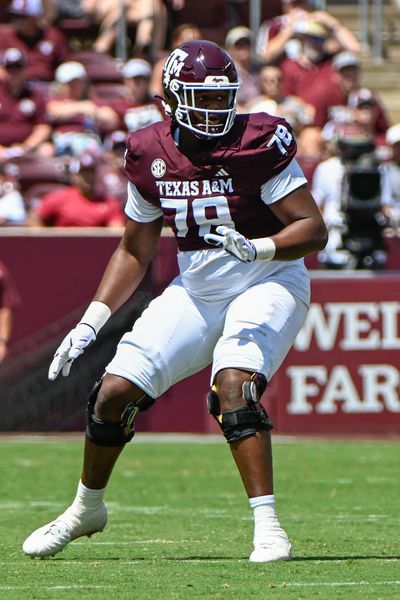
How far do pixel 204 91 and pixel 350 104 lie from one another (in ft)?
30.7

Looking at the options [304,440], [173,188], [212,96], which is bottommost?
[304,440]

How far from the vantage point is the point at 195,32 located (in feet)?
51.5

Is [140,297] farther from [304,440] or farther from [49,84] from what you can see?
[49,84]

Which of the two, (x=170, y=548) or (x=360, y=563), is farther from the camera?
(x=170, y=548)

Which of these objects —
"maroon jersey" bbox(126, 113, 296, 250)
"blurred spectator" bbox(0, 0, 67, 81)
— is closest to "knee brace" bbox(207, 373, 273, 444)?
"maroon jersey" bbox(126, 113, 296, 250)

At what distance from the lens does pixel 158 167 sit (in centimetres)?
593

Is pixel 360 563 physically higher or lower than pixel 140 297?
higher

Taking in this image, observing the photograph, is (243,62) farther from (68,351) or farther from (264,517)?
(264,517)

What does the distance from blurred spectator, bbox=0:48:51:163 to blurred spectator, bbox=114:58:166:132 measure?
0.86 m

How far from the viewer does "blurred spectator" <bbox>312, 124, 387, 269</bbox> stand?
11.9m

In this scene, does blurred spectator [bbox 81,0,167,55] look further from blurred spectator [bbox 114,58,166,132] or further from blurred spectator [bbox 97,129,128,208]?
blurred spectator [bbox 97,129,128,208]

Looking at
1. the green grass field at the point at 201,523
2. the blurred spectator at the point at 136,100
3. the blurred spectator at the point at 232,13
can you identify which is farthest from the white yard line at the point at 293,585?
the blurred spectator at the point at 232,13

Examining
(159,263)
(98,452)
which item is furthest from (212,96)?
(159,263)

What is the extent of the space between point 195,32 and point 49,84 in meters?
1.67
